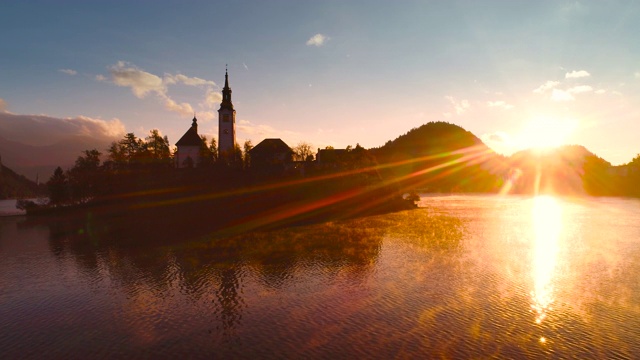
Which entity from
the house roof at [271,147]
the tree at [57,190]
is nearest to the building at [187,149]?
the house roof at [271,147]

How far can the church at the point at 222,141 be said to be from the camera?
11675 centimetres

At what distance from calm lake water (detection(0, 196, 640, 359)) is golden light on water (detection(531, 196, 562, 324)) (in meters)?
0.22

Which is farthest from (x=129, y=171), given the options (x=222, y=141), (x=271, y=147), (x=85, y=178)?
(x=271, y=147)

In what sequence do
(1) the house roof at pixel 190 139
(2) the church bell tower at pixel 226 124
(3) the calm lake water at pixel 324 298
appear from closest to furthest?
(3) the calm lake water at pixel 324 298 < (2) the church bell tower at pixel 226 124 < (1) the house roof at pixel 190 139

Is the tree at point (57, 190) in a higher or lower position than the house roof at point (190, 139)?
lower

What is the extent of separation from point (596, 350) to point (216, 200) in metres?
86.6

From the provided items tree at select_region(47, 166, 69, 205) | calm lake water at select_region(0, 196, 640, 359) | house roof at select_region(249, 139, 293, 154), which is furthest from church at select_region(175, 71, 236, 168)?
calm lake water at select_region(0, 196, 640, 359)

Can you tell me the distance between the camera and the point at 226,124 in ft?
387

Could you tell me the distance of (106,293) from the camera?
28.0 m

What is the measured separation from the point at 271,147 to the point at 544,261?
97.2 m

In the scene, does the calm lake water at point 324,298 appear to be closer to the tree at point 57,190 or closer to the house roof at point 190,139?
the tree at point 57,190

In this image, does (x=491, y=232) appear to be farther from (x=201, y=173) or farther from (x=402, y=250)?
(x=201, y=173)

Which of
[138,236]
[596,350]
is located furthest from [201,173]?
[596,350]

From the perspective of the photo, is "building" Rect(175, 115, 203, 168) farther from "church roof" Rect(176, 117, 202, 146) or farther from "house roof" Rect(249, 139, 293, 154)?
"house roof" Rect(249, 139, 293, 154)
